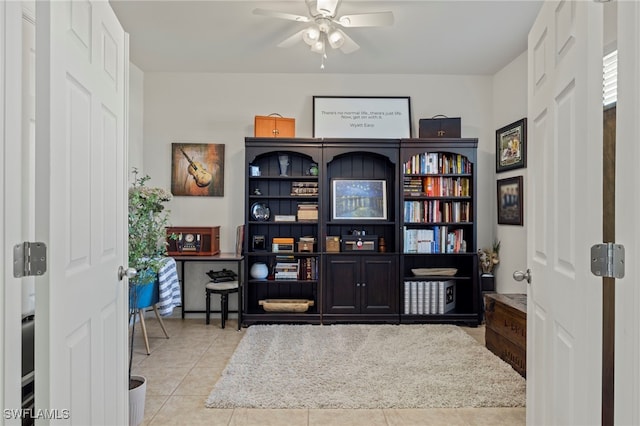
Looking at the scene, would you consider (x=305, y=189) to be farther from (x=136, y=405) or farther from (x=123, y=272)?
(x=123, y=272)

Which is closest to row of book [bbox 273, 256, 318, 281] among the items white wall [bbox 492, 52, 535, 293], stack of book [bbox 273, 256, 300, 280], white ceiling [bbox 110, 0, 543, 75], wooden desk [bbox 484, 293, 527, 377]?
stack of book [bbox 273, 256, 300, 280]

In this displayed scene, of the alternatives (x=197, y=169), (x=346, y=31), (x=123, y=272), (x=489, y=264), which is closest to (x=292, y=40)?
(x=346, y=31)

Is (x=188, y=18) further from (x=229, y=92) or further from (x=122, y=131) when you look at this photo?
(x=122, y=131)

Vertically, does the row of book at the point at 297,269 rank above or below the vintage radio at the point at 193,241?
below

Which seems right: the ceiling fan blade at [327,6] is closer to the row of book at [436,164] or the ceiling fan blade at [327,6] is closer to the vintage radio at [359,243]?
the row of book at [436,164]

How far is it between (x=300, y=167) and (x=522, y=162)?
2359mm

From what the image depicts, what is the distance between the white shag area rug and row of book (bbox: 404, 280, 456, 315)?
319 millimetres

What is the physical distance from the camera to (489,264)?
14.7 ft

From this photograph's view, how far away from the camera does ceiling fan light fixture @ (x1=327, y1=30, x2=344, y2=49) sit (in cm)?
306

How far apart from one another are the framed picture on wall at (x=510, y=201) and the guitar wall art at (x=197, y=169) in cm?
318

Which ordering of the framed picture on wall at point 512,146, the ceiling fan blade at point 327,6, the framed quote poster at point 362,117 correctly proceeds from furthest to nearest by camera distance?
the framed quote poster at point 362,117
the framed picture on wall at point 512,146
the ceiling fan blade at point 327,6
